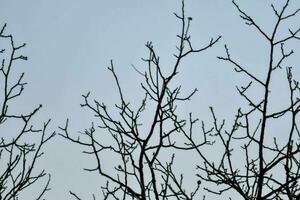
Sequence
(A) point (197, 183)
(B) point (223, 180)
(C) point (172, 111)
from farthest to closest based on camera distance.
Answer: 1. (A) point (197, 183)
2. (C) point (172, 111)
3. (B) point (223, 180)

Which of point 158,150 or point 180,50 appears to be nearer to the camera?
point 158,150

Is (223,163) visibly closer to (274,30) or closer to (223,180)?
(223,180)

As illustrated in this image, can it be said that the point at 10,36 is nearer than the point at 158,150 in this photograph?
No

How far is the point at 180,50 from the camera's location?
373 cm

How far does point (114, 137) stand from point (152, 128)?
724 mm

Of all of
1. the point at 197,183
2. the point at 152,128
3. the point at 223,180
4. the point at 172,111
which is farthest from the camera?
the point at 197,183

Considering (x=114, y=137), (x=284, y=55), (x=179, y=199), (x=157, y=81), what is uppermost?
(x=284, y=55)

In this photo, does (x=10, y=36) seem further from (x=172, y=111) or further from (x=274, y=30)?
(x=274, y=30)

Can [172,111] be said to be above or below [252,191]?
above

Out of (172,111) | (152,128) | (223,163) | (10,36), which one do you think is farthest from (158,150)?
(10,36)

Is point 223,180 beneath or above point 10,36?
beneath

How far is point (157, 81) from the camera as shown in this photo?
12.0ft

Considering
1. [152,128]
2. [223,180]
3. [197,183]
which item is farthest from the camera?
[197,183]

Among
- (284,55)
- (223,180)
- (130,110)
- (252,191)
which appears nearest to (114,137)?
(130,110)
